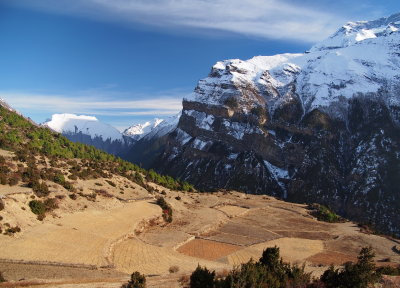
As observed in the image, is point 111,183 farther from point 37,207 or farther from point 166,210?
point 37,207

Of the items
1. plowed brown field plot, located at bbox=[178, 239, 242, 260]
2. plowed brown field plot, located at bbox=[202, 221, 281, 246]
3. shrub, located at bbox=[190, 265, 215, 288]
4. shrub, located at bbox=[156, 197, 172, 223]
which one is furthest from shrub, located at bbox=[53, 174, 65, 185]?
shrub, located at bbox=[190, 265, 215, 288]

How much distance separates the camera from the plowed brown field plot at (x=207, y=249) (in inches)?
1694

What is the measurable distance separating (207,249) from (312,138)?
127386mm

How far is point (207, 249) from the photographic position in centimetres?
4606

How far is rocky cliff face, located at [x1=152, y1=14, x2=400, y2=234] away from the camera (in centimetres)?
13700

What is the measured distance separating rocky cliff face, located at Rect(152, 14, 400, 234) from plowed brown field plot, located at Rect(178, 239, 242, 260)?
84.7 meters

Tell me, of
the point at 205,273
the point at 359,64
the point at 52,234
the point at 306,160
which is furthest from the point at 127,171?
the point at 359,64

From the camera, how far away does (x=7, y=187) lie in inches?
1719

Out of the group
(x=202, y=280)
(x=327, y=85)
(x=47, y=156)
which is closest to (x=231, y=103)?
(x=327, y=85)

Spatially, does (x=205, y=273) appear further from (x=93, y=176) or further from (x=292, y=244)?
(x=93, y=176)

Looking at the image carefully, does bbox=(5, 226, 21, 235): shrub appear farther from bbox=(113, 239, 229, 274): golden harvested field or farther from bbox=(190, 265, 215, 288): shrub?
bbox=(190, 265, 215, 288): shrub

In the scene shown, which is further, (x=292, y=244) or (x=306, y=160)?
(x=306, y=160)

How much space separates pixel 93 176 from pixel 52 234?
85.9ft

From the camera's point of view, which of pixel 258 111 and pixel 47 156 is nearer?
pixel 47 156
